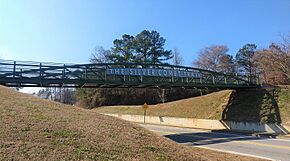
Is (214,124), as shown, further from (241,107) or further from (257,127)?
(257,127)

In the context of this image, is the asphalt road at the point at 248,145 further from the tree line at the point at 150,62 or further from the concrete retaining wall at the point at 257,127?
the tree line at the point at 150,62

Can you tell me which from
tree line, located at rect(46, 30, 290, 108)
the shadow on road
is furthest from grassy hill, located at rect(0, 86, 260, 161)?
tree line, located at rect(46, 30, 290, 108)

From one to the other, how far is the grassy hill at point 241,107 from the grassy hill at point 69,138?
2239 cm

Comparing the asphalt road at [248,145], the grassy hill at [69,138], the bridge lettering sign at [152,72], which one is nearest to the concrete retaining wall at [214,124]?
the asphalt road at [248,145]

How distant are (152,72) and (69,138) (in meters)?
22.6

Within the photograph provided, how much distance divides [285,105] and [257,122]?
4056mm

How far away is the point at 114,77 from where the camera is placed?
1094 inches

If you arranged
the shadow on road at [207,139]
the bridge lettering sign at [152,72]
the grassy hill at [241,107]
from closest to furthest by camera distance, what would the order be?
the shadow on road at [207,139]
the bridge lettering sign at [152,72]
the grassy hill at [241,107]

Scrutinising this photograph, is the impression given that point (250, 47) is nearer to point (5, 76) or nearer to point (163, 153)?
point (5, 76)

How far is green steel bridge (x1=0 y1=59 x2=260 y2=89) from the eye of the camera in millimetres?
22766

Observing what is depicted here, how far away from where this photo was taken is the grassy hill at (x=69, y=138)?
695 cm

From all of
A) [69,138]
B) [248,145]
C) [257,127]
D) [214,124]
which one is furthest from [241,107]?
[69,138]

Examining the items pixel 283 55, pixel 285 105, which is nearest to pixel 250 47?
pixel 283 55

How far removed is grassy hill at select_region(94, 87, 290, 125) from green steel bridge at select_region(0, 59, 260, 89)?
202 centimetres
